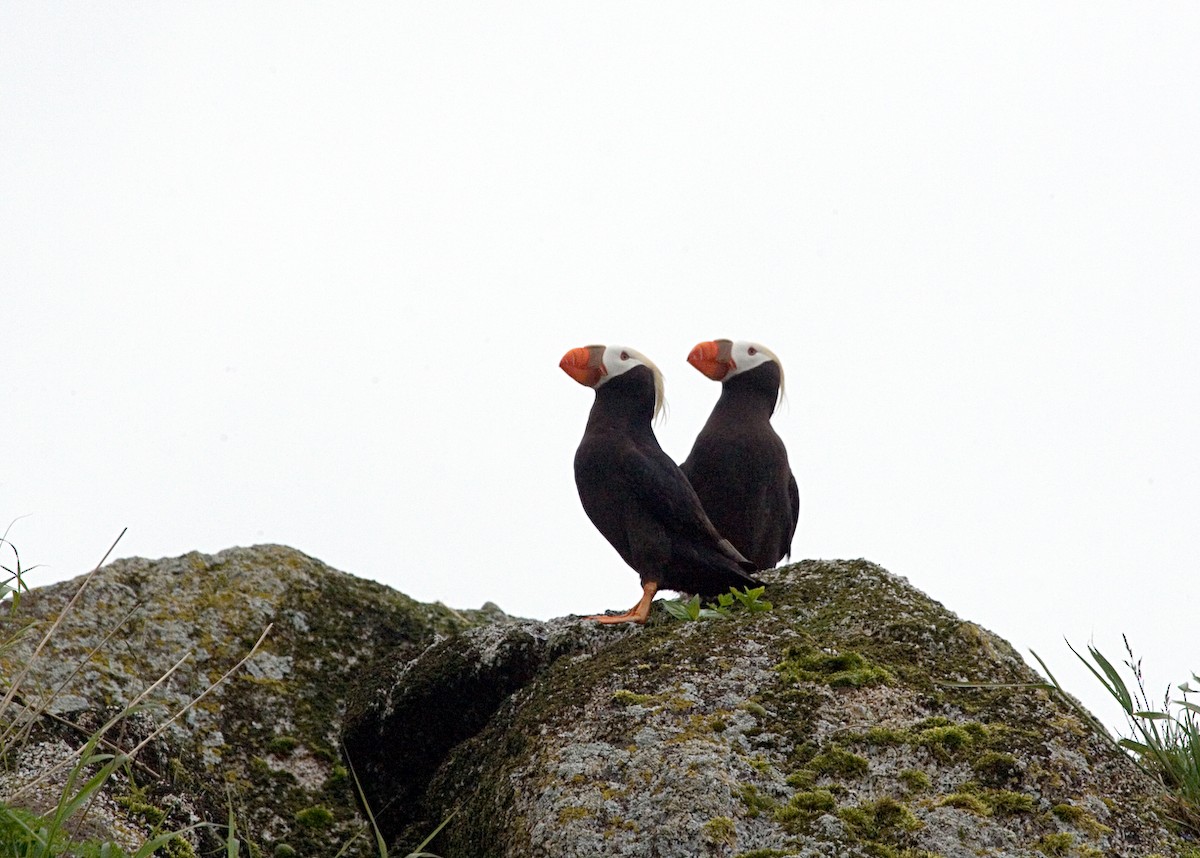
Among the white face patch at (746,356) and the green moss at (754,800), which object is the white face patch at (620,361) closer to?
the white face patch at (746,356)

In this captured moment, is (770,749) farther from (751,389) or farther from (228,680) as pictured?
(751,389)

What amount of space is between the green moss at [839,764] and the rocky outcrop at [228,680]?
5.76 feet

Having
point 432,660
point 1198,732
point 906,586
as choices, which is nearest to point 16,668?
point 432,660

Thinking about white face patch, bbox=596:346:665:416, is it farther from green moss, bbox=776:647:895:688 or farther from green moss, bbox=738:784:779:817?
green moss, bbox=738:784:779:817

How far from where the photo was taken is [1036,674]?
4133 millimetres

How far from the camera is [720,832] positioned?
318cm

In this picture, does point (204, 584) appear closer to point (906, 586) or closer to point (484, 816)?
point (484, 816)

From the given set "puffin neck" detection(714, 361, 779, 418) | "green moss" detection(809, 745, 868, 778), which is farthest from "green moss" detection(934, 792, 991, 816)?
"puffin neck" detection(714, 361, 779, 418)

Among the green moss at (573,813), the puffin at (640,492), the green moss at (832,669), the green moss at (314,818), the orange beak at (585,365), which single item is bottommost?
the green moss at (314,818)

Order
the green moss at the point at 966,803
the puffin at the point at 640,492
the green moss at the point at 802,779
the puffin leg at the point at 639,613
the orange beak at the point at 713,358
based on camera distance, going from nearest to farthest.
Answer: the green moss at the point at 966,803 → the green moss at the point at 802,779 → the puffin leg at the point at 639,613 → the puffin at the point at 640,492 → the orange beak at the point at 713,358

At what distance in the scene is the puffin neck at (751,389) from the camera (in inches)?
280

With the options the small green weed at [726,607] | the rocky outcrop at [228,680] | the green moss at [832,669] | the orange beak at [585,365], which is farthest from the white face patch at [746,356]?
the green moss at [832,669]

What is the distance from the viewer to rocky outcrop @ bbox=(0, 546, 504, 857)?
4094mm

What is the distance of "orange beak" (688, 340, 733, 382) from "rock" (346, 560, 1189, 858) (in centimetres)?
255
